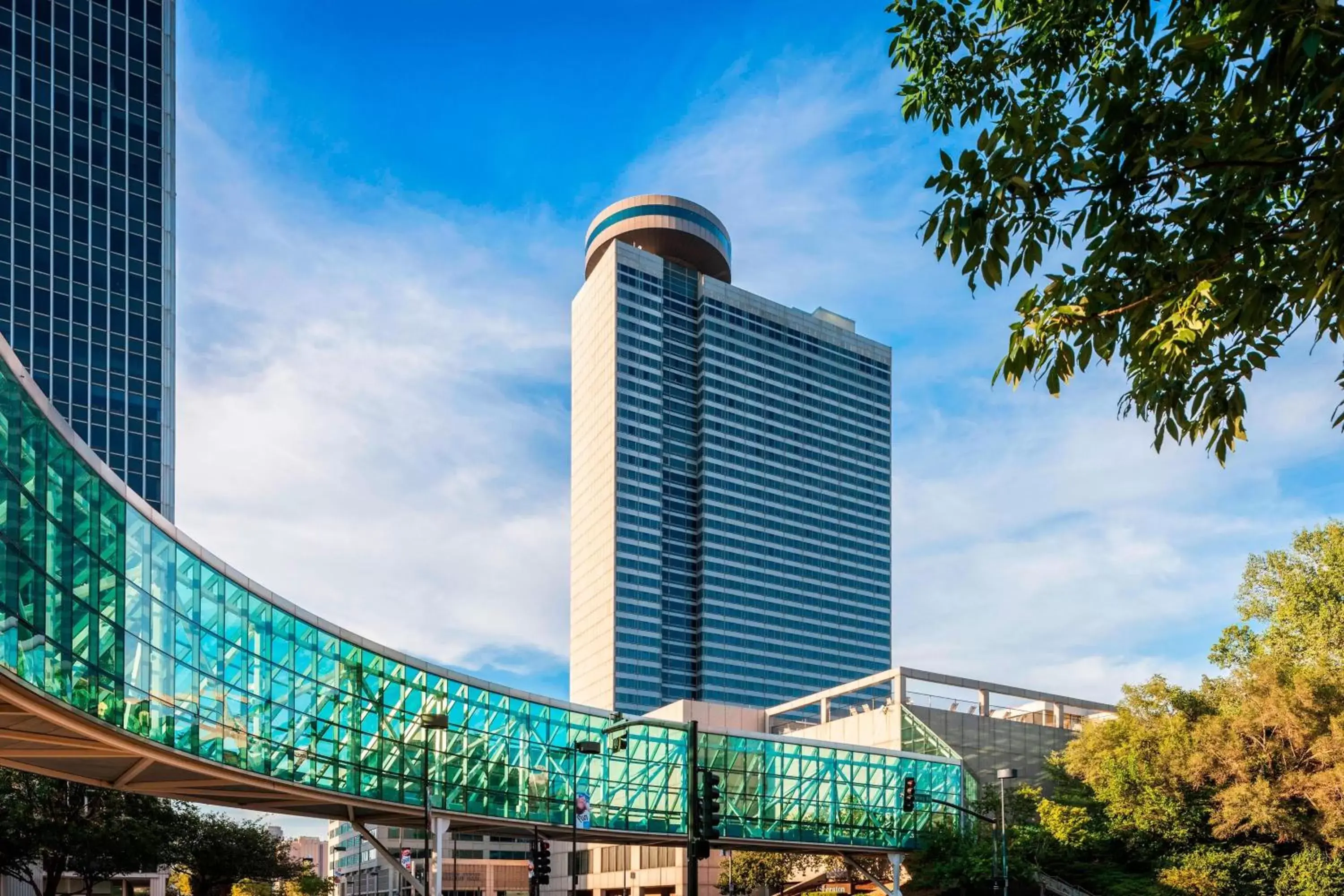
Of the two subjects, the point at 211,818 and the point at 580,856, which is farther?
the point at 580,856

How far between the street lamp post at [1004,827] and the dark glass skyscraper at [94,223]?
69.8 metres

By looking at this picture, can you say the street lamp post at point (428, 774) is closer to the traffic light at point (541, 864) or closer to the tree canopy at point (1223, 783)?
the traffic light at point (541, 864)

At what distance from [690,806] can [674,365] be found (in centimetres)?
16288

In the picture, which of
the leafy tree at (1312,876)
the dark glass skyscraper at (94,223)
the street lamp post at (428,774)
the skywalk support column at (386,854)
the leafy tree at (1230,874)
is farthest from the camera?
the dark glass skyscraper at (94,223)

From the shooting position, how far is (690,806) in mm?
28172

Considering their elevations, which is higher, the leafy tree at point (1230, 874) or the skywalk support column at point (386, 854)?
the skywalk support column at point (386, 854)

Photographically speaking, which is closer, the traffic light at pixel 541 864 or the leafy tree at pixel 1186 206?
the leafy tree at pixel 1186 206

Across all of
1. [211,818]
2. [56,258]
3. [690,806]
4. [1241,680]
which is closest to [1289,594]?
[1241,680]

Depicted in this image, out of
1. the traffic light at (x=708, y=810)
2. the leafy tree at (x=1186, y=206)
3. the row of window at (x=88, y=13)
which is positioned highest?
the row of window at (x=88, y=13)

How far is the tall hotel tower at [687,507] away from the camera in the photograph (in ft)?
583

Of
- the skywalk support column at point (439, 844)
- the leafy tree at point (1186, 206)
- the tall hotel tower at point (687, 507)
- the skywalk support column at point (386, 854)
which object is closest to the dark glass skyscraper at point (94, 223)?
the skywalk support column at point (386, 854)

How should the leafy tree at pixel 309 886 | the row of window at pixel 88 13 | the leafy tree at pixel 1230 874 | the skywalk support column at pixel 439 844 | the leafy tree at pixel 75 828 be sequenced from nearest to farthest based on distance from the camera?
the skywalk support column at pixel 439 844
the leafy tree at pixel 75 828
the leafy tree at pixel 1230 874
the row of window at pixel 88 13
the leafy tree at pixel 309 886

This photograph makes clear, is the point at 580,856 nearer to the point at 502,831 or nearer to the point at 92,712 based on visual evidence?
the point at 502,831

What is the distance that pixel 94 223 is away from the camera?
98.8m
